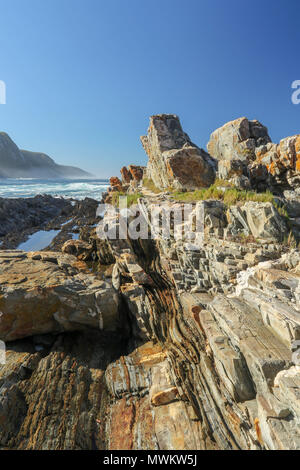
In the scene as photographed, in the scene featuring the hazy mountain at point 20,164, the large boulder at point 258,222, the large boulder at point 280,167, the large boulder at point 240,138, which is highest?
the hazy mountain at point 20,164

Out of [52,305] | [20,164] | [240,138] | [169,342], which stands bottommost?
[169,342]

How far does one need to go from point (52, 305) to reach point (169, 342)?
13.8ft

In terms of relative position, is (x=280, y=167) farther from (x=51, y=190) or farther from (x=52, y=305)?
(x=51, y=190)

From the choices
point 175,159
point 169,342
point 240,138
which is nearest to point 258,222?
point 169,342

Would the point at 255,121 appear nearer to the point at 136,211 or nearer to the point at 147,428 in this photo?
the point at 136,211

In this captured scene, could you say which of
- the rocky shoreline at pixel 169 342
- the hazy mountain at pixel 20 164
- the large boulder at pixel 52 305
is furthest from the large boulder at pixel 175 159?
the hazy mountain at pixel 20 164

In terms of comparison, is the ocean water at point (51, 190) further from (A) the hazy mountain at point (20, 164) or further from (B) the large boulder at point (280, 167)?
(A) the hazy mountain at point (20, 164)

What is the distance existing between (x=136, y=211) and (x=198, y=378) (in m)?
9.97

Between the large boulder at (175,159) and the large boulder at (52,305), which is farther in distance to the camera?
the large boulder at (175,159)

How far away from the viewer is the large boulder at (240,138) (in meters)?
16.0

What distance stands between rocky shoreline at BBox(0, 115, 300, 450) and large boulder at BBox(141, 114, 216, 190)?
16.2 feet

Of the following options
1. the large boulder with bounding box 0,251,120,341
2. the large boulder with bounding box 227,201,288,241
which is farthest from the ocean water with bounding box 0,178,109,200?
the large boulder with bounding box 227,201,288,241

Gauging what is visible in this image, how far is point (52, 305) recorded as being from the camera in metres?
6.89

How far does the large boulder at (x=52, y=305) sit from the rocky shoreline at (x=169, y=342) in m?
0.04
